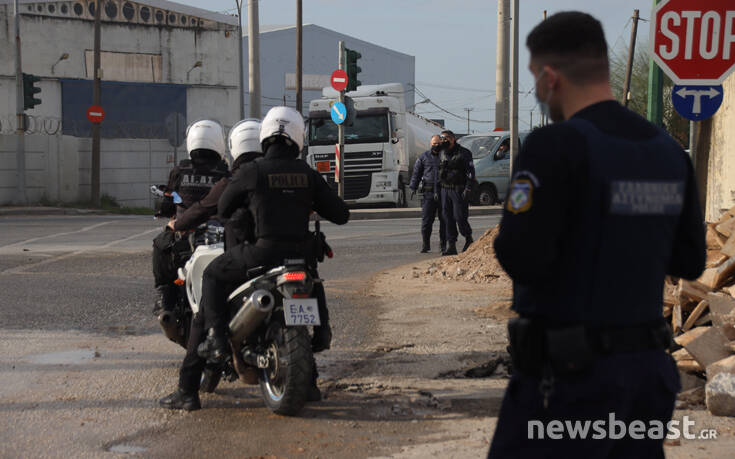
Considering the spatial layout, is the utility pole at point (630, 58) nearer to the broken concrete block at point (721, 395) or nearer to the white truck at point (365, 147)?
the white truck at point (365, 147)

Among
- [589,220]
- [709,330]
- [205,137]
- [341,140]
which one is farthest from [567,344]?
[341,140]

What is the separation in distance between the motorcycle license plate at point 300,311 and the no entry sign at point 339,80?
16.7 m

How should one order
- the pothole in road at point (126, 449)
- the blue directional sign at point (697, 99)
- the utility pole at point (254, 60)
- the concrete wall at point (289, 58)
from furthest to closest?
1. the concrete wall at point (289, 58)
2. the utility pole at point (254, 60)
3. the blue directional sign at point (697, 99)
4. the pothole in road at point (126, 449)

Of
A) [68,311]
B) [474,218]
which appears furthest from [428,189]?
[474,218]

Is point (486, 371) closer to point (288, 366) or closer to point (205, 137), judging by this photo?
point (288, 366)

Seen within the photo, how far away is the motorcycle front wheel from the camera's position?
203 inches

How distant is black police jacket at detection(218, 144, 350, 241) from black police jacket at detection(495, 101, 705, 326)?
9.68 ft

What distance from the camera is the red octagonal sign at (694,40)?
778 centimetres

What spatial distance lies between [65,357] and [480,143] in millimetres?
22853

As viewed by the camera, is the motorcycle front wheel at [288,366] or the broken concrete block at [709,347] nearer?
the motorcycle front wheel at [288,366]

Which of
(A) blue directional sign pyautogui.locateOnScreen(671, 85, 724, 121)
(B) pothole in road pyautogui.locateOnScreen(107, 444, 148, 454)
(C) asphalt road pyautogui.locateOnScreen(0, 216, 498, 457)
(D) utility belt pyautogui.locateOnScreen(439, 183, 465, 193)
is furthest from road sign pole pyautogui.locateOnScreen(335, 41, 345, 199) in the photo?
(B) pothole in road pyautogui.locateOnScreen(107, 444, 148, 454)

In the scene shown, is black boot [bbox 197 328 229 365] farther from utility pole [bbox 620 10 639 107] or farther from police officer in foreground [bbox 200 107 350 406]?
utility pole [bbox 620 10 639 107]

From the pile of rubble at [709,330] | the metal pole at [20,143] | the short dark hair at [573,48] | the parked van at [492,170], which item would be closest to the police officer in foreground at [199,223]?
the pile of rubble at [709,330]

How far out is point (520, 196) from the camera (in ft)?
7.99
